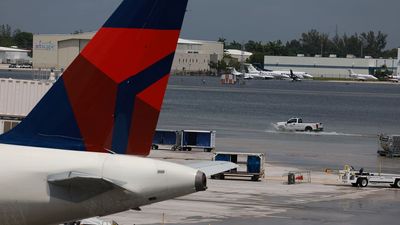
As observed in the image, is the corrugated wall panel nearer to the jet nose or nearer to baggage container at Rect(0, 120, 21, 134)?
baggage container at Rect(0, 120, 21, 134)

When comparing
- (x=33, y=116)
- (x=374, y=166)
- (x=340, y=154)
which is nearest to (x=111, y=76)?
(x=33, y=116)

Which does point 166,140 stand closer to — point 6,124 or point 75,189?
point 6,124

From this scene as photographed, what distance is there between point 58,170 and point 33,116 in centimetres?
163

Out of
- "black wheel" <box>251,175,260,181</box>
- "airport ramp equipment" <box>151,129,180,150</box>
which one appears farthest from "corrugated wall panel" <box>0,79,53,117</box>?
"airport ramp equipment" <box>151,129,180,150</box>

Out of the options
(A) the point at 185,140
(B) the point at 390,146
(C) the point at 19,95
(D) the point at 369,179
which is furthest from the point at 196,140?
(C) the point at 19,95

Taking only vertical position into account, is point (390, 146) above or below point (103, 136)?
below

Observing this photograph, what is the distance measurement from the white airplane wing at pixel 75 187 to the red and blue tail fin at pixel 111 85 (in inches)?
42.9

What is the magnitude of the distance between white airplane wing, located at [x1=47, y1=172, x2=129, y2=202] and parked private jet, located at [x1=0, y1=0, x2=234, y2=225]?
19 millimetres

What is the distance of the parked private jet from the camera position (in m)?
17.3

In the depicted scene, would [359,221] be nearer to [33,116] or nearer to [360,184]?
[360,184]

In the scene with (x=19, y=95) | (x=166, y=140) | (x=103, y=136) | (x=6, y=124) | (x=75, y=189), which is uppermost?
(x=19, y=95)

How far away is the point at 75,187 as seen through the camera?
1719 centimetres

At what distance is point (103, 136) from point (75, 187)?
4.97 feet

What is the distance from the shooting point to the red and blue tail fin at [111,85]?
18156 mm
